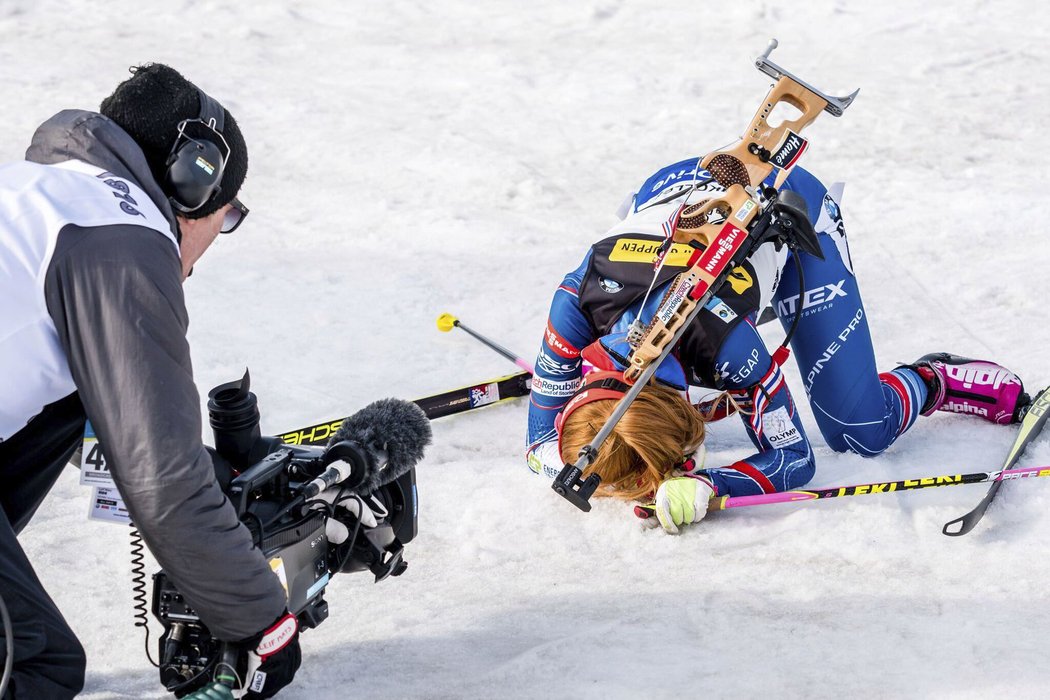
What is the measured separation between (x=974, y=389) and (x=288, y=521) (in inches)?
113

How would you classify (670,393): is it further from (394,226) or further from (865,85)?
(865,85)

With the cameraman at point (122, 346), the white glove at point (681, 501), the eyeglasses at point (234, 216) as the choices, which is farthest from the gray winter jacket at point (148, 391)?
the white glove at point (681, 501)

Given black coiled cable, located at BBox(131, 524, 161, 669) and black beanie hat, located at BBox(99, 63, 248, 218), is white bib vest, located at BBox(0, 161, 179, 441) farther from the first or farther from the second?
black coiled cable, located at BBox(131, 524, 161, 669)

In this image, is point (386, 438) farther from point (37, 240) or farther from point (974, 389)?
point (974, 389)

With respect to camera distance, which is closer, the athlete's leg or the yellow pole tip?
the athlete's leg

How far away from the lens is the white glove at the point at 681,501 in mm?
3584

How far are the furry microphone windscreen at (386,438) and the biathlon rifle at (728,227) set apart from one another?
688 mm

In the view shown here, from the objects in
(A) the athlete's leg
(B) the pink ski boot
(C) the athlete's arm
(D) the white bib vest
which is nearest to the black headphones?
(D) the white bib vest

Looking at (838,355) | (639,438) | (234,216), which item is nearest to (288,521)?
(234,216)

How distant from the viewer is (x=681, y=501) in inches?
141

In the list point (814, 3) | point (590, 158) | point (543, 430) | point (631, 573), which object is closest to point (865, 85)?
point (814, 3)

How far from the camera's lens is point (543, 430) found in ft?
13.2

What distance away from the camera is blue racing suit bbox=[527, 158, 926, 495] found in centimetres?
368

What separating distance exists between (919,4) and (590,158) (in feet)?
12.2
